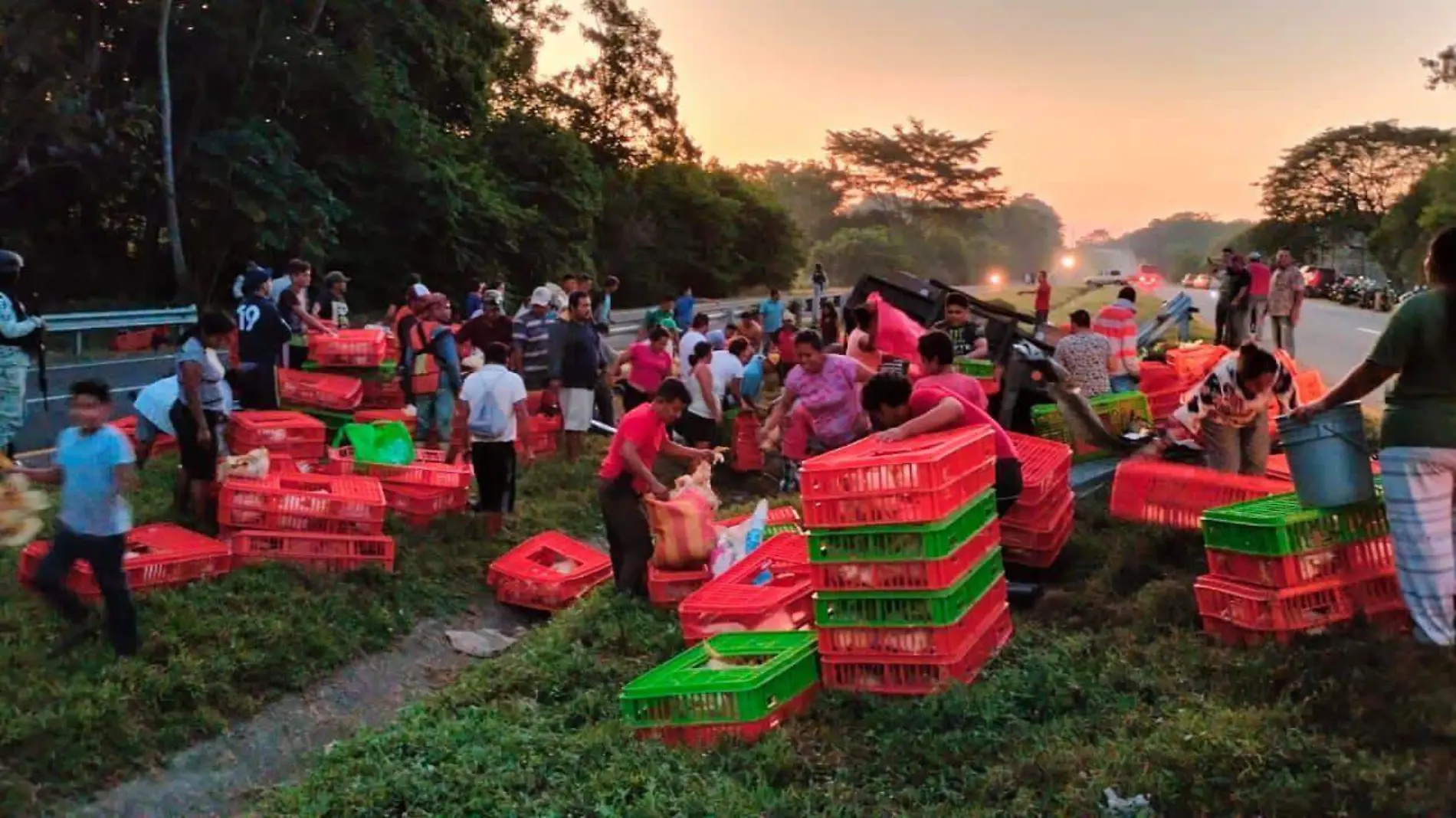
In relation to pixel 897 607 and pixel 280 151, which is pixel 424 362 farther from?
pixel 280 151

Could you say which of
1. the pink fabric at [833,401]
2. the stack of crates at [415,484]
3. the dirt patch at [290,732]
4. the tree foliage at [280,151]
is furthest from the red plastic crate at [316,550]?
the tree foliage at [280,151]

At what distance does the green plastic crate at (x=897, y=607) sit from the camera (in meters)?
5.36

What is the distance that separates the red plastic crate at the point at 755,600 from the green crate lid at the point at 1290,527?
6.80 feet

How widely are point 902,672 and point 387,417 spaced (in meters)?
6.81

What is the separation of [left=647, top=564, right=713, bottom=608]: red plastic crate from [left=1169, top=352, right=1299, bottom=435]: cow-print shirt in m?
3.35

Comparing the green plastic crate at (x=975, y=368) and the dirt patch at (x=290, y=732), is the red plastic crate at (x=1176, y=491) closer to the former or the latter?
the green plastic crate at (x=975, y=368)

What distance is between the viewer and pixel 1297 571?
536cm

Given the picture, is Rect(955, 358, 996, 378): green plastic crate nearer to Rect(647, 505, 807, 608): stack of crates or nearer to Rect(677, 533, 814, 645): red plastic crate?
Rect(647, 505, 807, 608): stack of crates

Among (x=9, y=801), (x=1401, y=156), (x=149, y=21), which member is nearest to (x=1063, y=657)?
→ (x=9, y=801)

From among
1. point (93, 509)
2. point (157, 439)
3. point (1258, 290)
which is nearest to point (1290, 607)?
point (93, 509)

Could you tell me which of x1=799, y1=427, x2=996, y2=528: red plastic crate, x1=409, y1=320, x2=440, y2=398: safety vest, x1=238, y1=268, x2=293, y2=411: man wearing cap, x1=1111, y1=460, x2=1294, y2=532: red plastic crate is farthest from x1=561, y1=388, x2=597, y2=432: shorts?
x1=799, y1=427, x2=996, y2=528: red plastic crate

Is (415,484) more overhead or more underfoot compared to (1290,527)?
more underfoot

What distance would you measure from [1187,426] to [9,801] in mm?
7031

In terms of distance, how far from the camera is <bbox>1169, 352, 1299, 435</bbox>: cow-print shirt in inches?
292
